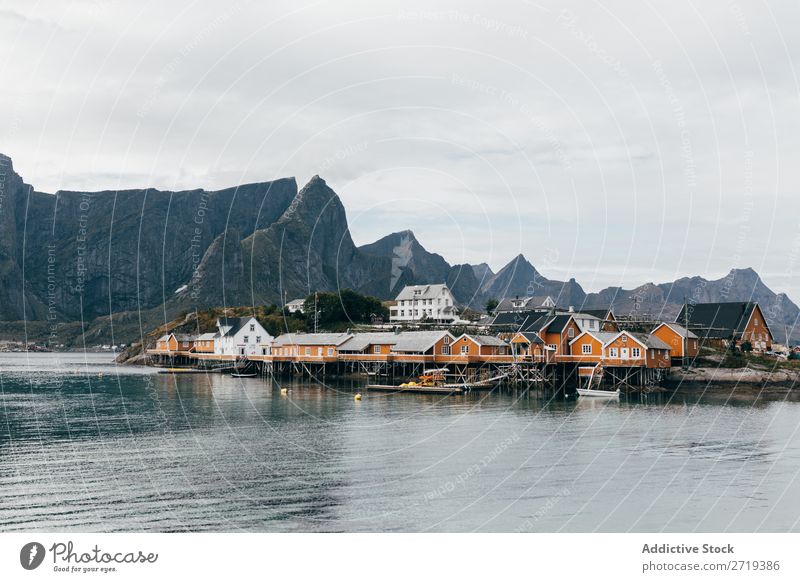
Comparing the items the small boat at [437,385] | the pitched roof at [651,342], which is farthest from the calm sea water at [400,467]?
the pitched roof at [651,342]

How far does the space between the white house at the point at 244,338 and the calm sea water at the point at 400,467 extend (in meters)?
51.3

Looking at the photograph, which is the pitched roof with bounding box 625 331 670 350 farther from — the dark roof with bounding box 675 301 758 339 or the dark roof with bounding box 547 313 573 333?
the dark roof with bounding box 675 301 758 339

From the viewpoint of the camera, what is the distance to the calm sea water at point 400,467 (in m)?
25.0

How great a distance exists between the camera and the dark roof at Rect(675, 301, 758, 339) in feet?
279

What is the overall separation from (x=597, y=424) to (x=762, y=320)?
52.7 metres

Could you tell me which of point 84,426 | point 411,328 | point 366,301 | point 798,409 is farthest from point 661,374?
point 366,301

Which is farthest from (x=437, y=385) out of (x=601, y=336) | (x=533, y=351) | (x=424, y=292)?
(x=424, y=292)

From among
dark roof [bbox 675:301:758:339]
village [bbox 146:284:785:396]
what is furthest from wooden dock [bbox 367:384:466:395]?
dark roof [bbox 675:301:758:339]

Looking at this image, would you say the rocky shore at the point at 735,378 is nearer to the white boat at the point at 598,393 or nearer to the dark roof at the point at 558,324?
the white boat at the point at 598,393

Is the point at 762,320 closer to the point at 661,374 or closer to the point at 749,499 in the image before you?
the point at 661,374

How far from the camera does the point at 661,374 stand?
74.1 metres

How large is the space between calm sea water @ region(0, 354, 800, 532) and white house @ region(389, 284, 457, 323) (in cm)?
7269

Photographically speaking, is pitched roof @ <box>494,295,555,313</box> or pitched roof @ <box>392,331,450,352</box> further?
pitched roof @ <box>494,295,555,313</box>

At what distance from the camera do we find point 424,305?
435 feet
